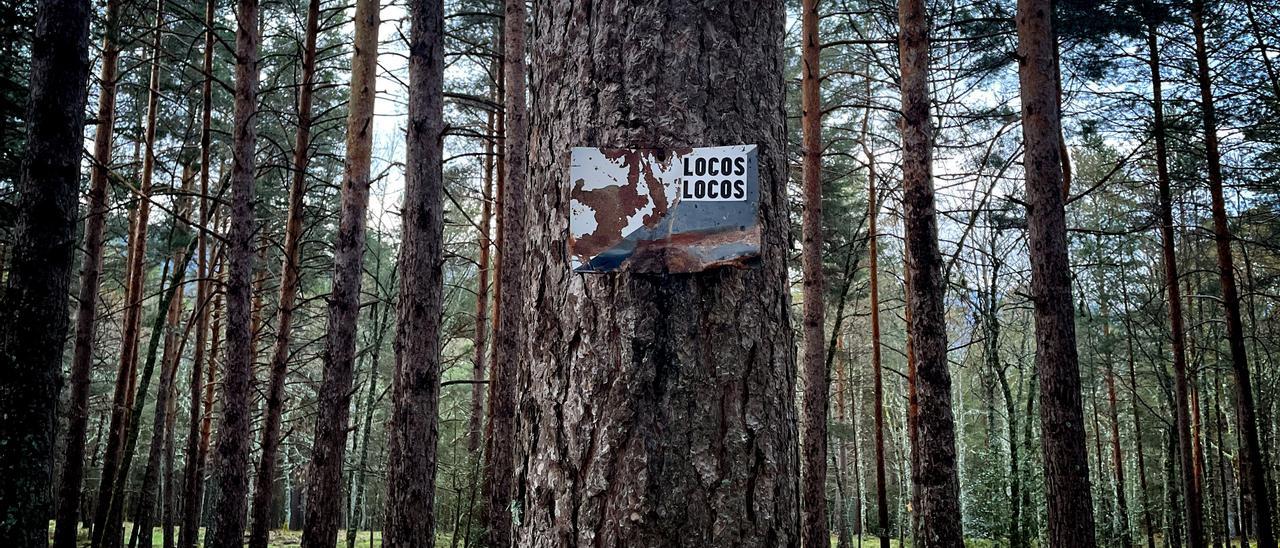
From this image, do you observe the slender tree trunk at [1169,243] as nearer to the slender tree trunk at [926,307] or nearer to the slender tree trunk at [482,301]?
→ the slender tree trunk at [926,307]

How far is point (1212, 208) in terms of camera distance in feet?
37.1

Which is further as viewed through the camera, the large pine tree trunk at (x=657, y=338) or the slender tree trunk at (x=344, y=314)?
the slender tree trunk at (x=344, y=314)

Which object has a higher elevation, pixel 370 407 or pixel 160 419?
pixel 370 407

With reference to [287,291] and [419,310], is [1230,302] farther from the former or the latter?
[287,291]

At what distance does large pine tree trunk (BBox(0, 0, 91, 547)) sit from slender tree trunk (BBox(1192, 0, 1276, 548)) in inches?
501

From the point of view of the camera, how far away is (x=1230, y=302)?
10.7m

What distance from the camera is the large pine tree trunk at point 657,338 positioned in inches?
46.6

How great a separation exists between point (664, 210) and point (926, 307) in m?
5.68

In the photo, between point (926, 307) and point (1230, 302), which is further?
point (1230, 302)

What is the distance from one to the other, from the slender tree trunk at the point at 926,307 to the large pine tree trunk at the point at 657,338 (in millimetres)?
5370

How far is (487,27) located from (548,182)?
13016 millimetres

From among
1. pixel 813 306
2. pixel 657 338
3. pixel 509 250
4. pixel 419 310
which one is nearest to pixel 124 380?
pixel 509 250

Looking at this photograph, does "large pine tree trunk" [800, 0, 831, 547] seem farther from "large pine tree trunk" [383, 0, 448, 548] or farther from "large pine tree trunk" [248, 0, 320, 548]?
"large pine tree trunk" [248, 0, 320, 548]

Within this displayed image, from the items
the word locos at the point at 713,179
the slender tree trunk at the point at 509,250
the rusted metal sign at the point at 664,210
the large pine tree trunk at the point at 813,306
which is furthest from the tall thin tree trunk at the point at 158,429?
the word locos at the point at 713,179
